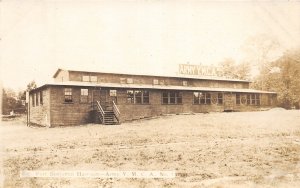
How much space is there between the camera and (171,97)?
851 inches

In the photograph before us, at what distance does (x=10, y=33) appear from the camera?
410 inches

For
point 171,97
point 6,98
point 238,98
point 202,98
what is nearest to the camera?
point 6,98

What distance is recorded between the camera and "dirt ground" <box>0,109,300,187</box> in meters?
8.30

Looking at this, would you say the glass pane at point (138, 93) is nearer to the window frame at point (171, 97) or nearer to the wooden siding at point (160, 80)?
the wooden siding at point (160, 80)

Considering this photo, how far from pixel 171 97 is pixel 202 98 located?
2.36 metres

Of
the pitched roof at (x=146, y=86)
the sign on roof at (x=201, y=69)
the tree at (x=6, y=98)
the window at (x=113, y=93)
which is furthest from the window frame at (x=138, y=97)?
the tree at (x=6, y=98)

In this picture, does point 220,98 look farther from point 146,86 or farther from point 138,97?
point 138,97

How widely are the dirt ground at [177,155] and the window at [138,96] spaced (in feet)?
22.9

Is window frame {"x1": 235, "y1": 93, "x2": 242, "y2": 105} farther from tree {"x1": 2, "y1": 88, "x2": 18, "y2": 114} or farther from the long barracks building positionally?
tree {"x1": 2, "y1": 88, "x2": 18, "y2": 114}

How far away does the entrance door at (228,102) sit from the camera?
22.8 meters

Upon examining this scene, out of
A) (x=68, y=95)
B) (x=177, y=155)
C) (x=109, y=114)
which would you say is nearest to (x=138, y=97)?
(x=109, y=114)

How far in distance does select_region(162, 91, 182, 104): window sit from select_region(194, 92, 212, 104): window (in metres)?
1.18

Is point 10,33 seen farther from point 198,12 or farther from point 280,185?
point 280,185

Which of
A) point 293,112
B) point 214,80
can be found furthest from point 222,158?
point 214,80
